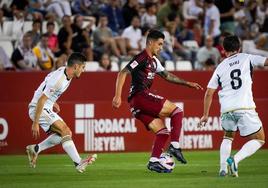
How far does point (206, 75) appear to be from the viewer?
2245 centimetres

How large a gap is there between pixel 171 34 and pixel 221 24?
2.72 metres

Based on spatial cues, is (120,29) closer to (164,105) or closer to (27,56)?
(27,56)

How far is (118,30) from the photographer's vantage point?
82.7 ft

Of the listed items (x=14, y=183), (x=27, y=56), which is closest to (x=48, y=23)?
(x=27, y=56)

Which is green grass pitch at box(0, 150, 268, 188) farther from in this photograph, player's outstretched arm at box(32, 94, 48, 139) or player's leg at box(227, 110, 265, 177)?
player's outstretched arm at box(32, 94, 48, 139)

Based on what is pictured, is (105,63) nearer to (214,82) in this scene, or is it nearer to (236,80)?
(214,82)

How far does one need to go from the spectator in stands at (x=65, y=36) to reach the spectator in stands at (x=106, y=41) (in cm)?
82

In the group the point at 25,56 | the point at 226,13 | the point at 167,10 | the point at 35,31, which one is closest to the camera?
the point at 25,56

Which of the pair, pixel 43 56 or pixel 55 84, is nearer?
pixel 55 84

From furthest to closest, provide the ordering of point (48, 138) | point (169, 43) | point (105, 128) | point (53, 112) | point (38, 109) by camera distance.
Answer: point (169, 43) → point (105, 128) → point (48, 138) → point (53, 112) → point (38, 109)

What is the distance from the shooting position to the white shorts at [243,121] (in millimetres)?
12703

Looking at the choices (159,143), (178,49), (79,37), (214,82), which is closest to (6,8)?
(79,37)

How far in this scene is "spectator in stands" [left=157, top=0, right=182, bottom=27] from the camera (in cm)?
2526

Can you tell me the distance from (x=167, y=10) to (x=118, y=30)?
1.55 m
